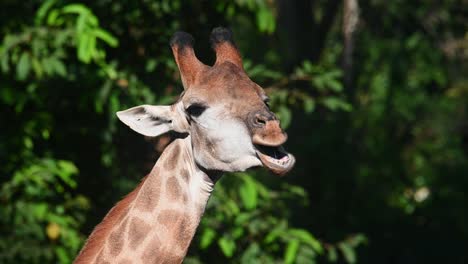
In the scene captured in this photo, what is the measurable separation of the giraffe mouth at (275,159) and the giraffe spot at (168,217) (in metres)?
0.51

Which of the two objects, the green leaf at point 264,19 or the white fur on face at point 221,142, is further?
the green leaf at point 264,19

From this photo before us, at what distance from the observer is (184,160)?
454cm

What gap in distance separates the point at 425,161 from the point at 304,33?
3.44 meters

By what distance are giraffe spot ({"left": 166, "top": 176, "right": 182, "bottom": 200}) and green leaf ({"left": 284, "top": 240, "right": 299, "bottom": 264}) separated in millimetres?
2968

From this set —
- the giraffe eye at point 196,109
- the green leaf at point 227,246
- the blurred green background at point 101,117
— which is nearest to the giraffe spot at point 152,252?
the giraffe eye at point 196,109

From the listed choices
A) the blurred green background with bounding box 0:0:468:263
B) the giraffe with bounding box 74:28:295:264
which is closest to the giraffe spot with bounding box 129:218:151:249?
the giraffe with bounding box 74:28:295:264

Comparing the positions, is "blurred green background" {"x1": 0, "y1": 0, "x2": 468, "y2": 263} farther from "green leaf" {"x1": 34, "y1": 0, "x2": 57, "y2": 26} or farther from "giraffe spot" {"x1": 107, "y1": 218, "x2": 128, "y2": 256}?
"giraffe spot" {"x1": 107, "y1": 218, "x2": 128, "y2": 256}

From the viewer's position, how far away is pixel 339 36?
16.1 meters

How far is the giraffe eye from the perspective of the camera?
441 centimetres

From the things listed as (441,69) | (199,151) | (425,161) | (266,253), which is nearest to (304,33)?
(441,69)

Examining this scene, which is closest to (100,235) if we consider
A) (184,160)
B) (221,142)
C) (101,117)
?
(184,160)

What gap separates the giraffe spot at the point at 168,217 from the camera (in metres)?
4.43

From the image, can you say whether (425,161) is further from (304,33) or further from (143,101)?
(143,101)

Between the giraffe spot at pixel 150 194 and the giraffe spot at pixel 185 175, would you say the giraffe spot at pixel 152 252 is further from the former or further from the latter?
the giraffe spot at pixel 185 175
